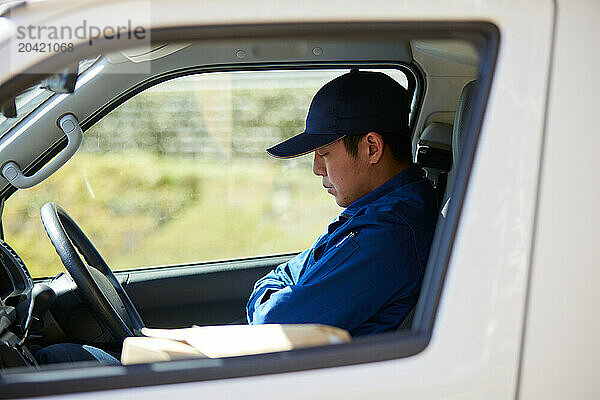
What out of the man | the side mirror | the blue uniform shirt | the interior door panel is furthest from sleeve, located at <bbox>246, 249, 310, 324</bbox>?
the side mirror

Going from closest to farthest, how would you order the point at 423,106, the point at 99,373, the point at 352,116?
the point at 99,373, the point at 352,116, the point at 423,106

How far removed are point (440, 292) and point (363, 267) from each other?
520 mm

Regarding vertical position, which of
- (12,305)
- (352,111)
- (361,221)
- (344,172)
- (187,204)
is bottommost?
(187,204)

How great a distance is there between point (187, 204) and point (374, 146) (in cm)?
485

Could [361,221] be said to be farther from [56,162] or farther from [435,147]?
[56,162]

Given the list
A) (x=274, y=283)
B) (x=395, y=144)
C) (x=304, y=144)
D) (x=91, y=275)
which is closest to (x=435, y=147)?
(x=395, y=144)

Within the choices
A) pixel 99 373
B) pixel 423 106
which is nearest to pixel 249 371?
pixel 99 373

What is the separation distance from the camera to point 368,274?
163 cm

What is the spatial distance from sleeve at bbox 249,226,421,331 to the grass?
11.1 feet

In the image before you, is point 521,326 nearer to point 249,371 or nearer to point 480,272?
point 480,272

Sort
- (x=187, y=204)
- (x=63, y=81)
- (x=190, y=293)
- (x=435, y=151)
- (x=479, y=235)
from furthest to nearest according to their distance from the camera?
1. (x=187, y=204)
2. (x=190, y=293)
3. (x=435, y=151)
4. (x=63, y=81)
5. (x=479, y=235)

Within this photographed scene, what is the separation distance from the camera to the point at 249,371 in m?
1.08


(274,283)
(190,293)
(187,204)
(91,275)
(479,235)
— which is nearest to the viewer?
(479,235)

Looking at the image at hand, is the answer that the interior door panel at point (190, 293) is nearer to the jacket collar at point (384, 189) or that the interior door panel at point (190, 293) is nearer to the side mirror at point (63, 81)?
the jacket collar at point (384, 189)
